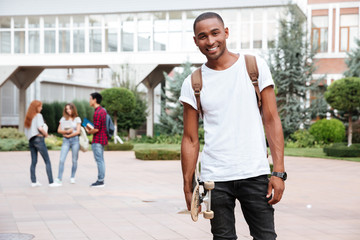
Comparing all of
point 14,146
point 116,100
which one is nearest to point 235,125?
point 14,146

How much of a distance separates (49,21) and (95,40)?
339 centimetres

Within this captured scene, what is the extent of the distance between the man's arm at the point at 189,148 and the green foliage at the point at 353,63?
27.1 metres

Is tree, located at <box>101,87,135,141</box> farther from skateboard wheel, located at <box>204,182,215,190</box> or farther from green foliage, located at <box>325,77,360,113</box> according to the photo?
skateboard wheel, located at <box>204,182,215,190</box>

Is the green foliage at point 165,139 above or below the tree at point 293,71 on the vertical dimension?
below

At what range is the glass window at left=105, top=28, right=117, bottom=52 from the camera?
115ft

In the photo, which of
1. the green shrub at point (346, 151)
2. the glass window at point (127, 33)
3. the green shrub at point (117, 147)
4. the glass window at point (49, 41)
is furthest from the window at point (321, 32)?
the glass window at point (49, 41)

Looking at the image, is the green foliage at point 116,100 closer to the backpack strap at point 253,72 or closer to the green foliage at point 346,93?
the green foliage at point 346,93

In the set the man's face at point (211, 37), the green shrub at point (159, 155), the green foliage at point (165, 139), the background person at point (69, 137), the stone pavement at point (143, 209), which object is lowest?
Result: the green foliage at point (165, 139)

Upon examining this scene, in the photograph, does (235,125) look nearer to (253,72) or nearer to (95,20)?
(253,72)

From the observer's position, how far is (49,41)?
1403 inches

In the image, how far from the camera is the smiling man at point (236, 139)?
3141 mm

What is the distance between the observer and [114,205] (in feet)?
27.9

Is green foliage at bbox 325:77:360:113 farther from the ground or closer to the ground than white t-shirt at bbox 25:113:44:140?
farther from the ground

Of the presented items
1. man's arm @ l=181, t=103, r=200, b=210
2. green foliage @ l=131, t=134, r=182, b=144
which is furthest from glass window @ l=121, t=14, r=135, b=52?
man's arm @ l=181, t=103, r=200, b=210
